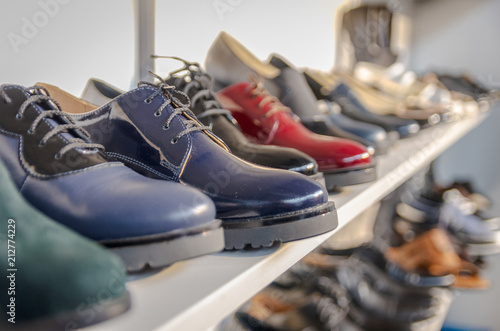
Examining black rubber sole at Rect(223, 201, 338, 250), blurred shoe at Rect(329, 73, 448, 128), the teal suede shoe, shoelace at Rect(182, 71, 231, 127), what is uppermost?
shoelace at Rect(182, 71, 231, 127)

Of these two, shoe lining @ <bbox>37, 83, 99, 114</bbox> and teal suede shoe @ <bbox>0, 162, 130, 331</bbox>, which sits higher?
shoe lining @ <bbox>37, 83, 99, 114</bbox>

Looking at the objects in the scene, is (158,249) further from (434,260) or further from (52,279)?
(434,260)

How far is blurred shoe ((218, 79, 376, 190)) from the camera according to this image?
707 millimetres

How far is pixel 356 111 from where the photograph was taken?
123cm

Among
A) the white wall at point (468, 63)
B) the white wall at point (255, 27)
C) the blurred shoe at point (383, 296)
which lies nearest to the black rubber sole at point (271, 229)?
the white wall at point (255, 27)

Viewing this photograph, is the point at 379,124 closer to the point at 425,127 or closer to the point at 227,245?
the point at 425,127

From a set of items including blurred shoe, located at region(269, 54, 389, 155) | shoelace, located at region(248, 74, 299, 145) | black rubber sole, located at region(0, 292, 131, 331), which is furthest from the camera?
blurred shoe, located at region(269, 54, 389, 155)

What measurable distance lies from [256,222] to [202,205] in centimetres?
8

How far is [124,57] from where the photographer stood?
83cm

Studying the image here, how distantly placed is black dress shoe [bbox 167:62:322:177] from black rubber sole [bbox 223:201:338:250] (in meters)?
0.14

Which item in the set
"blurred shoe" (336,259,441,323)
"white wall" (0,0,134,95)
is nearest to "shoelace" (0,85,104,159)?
"white wall" (0,0,134,95)

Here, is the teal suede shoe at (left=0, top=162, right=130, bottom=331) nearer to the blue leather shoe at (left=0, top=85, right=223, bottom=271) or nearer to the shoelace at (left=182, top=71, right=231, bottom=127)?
the blue leather shoe at (left=0, top=85, right=223, bottom=271)

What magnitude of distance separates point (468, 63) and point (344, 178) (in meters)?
2.26

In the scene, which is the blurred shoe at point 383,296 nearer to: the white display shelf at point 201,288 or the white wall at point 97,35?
the white wall at point 97,35
